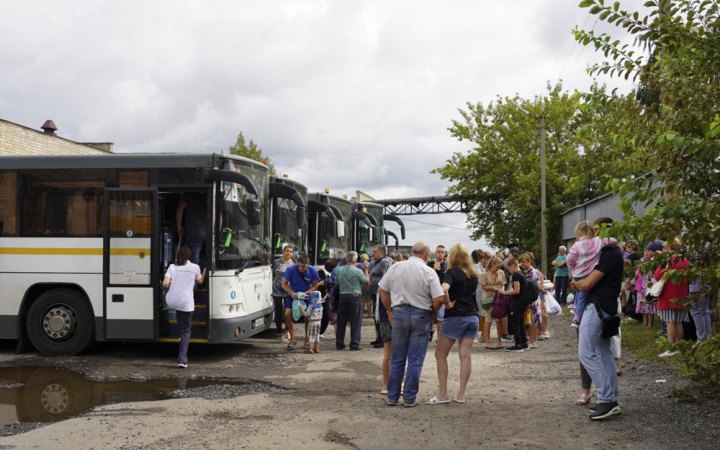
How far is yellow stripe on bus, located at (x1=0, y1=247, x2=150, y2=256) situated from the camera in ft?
38.4

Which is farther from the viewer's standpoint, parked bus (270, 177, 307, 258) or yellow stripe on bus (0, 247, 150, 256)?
parked bus (270, 177, 307, 258)

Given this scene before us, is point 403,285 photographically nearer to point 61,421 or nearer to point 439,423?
point 439,423

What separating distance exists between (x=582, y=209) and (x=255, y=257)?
23491 millimetres

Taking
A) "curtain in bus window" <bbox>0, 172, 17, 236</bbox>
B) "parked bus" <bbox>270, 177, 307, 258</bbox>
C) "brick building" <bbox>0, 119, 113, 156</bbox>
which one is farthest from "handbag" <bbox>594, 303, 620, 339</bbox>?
"brick building" <bbox>0, 119, 113, 156</bbox>

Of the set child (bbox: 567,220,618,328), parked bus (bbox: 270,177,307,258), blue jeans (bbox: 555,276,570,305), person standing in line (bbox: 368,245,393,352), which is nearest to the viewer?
child (bbox: 567,220,618,328)

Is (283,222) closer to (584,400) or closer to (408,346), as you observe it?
(408,346)

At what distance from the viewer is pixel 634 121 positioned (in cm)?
724

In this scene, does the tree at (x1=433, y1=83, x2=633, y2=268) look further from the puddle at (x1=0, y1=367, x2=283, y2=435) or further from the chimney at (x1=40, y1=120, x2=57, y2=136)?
the puddle at (x1=0, y1=367, x2=283, y2=435)

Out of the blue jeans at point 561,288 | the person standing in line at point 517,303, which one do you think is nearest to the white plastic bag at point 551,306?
the person standing in line at point 517,303

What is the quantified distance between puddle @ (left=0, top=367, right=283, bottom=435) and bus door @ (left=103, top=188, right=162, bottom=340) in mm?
1278

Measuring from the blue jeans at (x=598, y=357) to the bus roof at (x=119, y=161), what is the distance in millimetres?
6489

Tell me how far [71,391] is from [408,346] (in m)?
4.40

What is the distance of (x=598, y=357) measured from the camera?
24.9 ft

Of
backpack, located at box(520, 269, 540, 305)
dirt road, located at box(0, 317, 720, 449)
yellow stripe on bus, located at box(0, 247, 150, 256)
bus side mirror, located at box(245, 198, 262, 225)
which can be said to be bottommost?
dirt road, located at box(0, 317, 720, 449)
